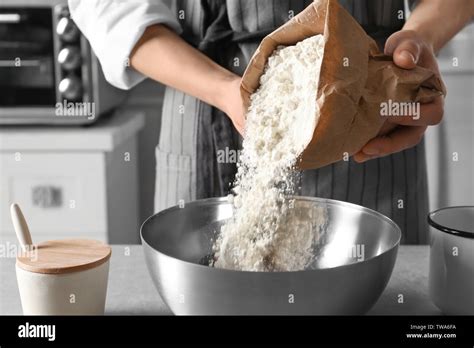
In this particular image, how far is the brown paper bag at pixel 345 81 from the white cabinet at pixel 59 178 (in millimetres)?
773

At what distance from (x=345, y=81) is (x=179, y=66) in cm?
37

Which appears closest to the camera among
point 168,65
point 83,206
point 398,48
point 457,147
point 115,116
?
point 398,48

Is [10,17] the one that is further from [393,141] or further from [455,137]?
[455,137]

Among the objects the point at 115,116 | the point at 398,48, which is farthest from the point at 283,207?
the point at 115,116

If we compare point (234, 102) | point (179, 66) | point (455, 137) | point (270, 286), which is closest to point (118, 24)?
point (179, 66)

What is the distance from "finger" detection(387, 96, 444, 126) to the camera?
0.66 m

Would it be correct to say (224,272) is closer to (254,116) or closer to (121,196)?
(254,116)

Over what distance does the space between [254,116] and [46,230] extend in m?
0.86

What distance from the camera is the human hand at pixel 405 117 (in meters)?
0.64

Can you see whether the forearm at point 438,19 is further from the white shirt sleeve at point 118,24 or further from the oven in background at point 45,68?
the oven in background at point 45,68

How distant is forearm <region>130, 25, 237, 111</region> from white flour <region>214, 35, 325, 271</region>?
17cm

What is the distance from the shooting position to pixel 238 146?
100cm

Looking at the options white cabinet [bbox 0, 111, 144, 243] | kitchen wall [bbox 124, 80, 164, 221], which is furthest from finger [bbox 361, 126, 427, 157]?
kitchen wall [bbox 124, 80, 164, 221]
